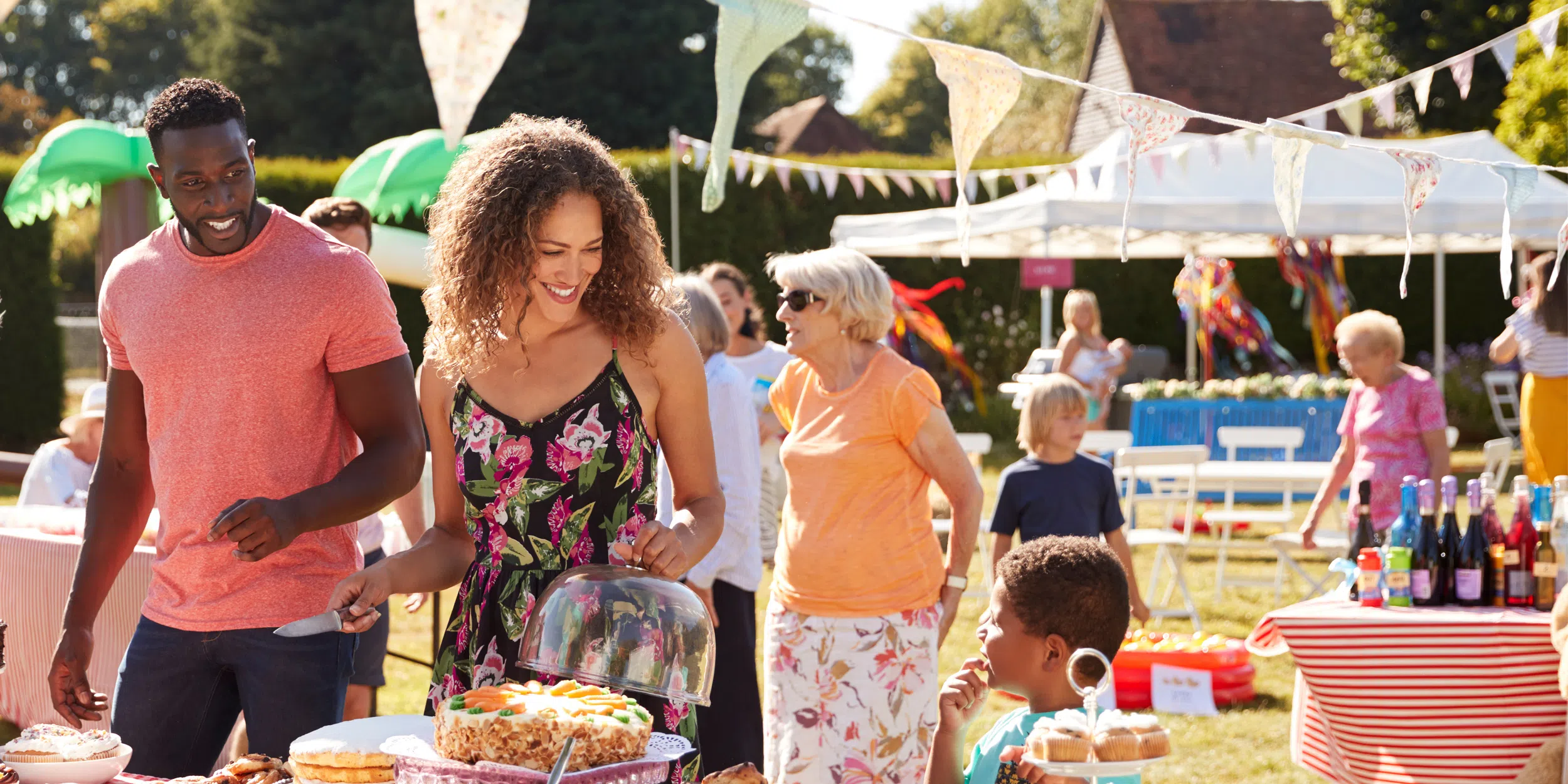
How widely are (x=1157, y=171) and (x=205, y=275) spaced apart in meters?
8.47

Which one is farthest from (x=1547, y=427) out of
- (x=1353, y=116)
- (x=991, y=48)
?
(x=991, y=48)

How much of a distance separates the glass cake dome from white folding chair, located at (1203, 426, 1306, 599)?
6.65 metres

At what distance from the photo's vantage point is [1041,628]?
2.40 meters

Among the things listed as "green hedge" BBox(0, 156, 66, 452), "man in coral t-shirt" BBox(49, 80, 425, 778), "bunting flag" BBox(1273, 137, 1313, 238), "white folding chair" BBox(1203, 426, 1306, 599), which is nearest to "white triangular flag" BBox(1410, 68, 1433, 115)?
"bunting flag" BBox(1273, 137, 1313, 238)

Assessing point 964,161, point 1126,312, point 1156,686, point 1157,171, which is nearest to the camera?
point 964,161

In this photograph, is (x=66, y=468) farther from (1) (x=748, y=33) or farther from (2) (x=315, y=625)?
(2) (x=315, y=625)

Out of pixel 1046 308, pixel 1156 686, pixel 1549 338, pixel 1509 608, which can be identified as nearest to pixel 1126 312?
pixel 1046 308

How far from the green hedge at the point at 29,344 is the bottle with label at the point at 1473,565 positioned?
14393 millimetres

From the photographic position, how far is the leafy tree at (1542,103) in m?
9.39

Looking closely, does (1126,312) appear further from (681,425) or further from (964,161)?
(681,425)

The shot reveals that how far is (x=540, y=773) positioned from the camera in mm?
1549

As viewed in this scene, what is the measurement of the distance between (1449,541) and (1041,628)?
2.36 meters

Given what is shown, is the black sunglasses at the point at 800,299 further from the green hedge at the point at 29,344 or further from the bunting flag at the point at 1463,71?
the green hedge at the point at 29,344

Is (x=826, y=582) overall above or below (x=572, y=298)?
below
